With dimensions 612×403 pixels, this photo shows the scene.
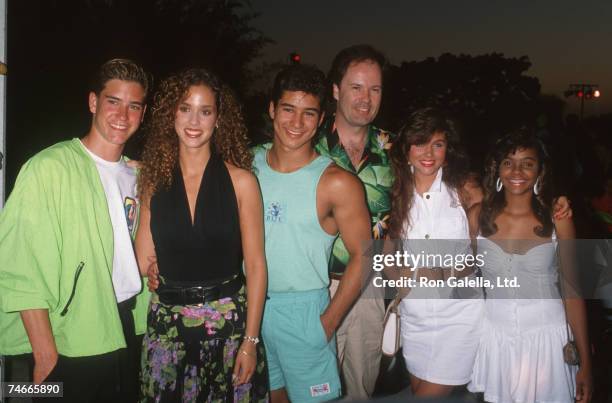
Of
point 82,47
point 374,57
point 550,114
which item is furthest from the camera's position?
point 82,47

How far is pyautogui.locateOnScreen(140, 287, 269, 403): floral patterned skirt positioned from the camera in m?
2.27

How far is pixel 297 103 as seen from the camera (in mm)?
2660

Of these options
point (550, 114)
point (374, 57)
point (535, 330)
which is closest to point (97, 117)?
point (374, 57)

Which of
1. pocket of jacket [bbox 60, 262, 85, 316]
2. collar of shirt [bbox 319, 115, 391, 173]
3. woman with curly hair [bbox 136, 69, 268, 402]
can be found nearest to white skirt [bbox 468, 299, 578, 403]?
collar of shirt [bbox 319, 115, 391, 173]

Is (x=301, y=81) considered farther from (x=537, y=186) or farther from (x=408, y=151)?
(x=537, y=186)

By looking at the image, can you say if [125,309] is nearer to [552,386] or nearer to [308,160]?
[308,160]

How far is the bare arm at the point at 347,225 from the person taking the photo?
103 inches

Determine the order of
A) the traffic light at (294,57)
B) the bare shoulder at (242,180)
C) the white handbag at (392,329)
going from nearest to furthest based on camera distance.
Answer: the bare shoulder at (242,180), the white handbag at (392,329), the traffic light at (294,57)

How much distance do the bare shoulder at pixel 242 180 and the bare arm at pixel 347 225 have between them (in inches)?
16.1

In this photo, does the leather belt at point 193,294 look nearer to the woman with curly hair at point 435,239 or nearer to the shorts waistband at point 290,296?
the shorts waistband at point 290,296

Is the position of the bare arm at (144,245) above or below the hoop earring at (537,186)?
below

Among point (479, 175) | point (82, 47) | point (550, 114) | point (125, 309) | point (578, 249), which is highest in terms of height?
point (82, 47)

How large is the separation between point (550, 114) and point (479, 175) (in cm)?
109

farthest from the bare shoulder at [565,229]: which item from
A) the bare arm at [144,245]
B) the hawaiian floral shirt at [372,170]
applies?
the bare arm at [144,245]
